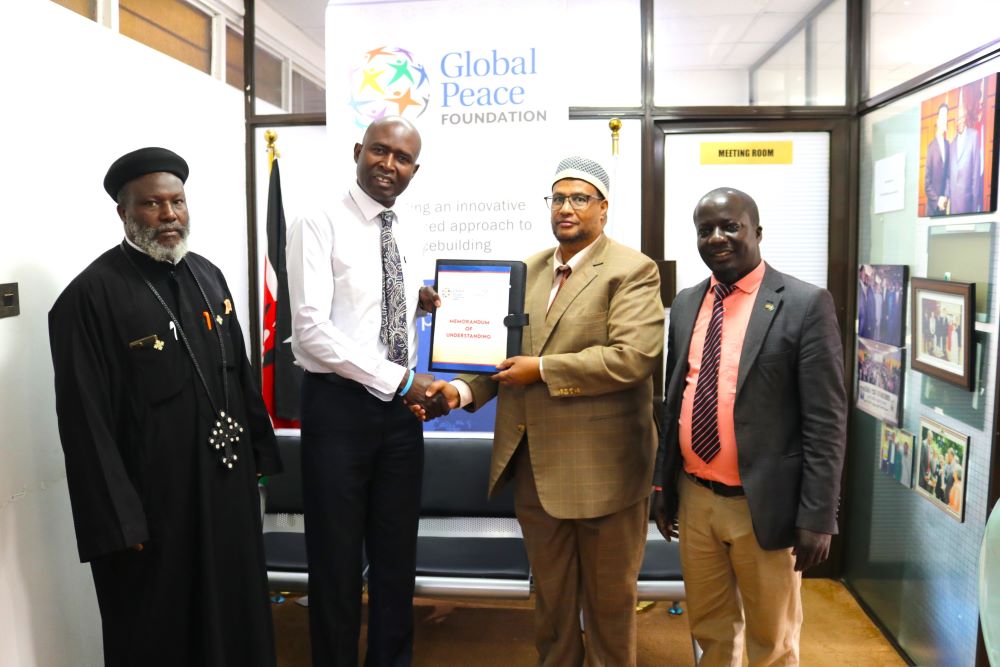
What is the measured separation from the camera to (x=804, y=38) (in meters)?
3.62

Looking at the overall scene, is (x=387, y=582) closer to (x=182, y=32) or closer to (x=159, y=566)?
(x=159, y=566)

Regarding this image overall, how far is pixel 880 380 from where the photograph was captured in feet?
10.6

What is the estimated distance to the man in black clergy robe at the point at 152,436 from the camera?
6.61 ft

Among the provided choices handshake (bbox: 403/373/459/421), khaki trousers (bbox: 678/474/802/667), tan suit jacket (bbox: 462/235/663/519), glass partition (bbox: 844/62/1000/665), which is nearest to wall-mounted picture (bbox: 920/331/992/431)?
glass partition (bbox: 844/62/1000/665)

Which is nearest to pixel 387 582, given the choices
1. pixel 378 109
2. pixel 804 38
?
pixel 378 109

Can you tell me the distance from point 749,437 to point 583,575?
2.59 feet

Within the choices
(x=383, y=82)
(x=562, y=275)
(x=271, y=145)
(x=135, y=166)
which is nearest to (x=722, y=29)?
(x=383, y=82)

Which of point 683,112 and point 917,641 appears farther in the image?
point 683,112

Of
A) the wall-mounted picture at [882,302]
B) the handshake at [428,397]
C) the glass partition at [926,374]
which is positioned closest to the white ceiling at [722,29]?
the glass partition at [926,374]

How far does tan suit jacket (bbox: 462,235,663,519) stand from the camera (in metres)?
2.22

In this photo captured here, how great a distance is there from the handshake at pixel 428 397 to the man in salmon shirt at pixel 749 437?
70cm

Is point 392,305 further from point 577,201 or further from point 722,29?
point 722,29

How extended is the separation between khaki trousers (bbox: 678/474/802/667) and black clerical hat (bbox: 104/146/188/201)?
1.84 metres

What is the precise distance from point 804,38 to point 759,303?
7.30 ft
